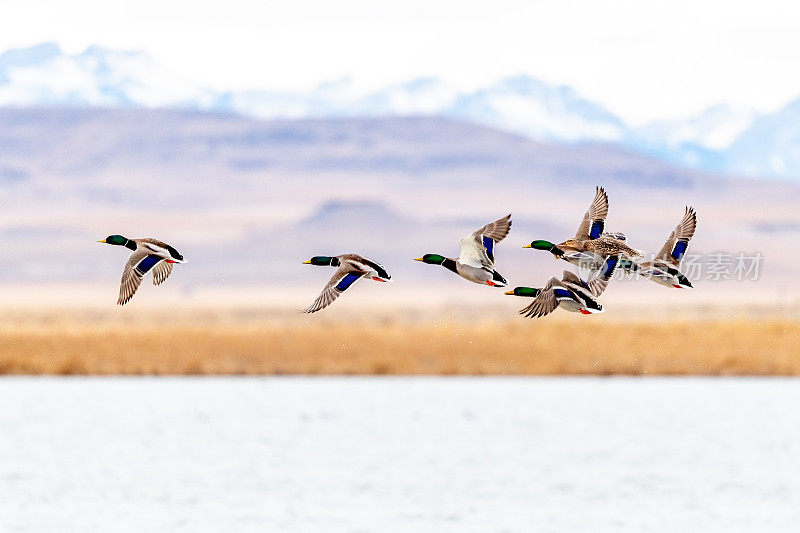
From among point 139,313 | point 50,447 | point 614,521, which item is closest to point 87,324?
point 50,447

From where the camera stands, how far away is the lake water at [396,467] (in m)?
73.1

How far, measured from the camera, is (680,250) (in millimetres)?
5098

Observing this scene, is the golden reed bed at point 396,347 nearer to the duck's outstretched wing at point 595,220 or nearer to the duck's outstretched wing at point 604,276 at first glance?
the duck's outstretched wing at point 595,220

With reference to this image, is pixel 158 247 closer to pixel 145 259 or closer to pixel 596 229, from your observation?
pixel 145 259

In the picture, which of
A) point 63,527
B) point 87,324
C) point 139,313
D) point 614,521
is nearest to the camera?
point 63,527

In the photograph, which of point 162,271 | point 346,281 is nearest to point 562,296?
point 346,281

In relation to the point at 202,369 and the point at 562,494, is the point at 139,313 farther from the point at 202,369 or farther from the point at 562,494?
the point at 562,494

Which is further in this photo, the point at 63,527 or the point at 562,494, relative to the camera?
the point at 562,494

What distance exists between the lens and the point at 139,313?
128500 millimetres

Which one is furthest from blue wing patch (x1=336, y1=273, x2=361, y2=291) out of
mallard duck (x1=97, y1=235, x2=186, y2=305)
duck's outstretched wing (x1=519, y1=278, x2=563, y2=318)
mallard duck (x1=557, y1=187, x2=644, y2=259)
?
mallard duck (x1=557, y1=187, x2=644, y2=259)

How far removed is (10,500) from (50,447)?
3291 centimetres

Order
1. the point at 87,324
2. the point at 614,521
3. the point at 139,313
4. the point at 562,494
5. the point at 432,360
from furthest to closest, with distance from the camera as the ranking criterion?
the point at 139,313 → the point at 87,324 → the point at 432,360 → the point at 562,494 → the point at 614,521

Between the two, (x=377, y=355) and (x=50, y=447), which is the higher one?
(x=377, y=355)

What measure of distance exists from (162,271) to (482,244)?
1.21 metres
